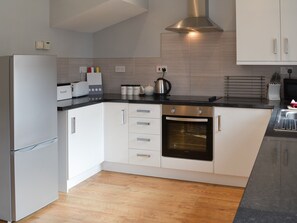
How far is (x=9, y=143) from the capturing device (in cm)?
286

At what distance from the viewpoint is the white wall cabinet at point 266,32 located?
12.1 ft

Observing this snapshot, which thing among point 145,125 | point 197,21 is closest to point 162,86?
point 145,125

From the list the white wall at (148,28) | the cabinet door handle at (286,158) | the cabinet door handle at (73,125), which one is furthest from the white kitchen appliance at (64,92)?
the cabinet door handle at (286,158)

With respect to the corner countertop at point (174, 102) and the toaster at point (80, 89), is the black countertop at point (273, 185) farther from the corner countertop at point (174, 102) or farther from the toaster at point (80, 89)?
the toaster at point (80, 89)

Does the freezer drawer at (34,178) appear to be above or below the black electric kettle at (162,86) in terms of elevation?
below

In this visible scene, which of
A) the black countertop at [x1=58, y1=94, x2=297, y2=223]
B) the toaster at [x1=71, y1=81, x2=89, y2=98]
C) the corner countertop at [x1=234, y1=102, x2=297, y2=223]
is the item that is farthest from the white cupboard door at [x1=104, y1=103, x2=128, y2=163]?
the corner countertop at [x1=234, y1=102, x2=297, y2=223]

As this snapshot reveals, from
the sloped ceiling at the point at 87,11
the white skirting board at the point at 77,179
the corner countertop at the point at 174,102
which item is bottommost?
the white skirting board at the point at 77,179

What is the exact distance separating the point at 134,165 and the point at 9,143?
1.67 metres

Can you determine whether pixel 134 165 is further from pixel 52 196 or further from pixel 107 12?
pixel 107 12

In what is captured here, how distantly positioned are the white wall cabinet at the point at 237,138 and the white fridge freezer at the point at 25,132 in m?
1.67

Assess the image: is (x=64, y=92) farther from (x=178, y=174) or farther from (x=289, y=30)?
(x=289, y=30)

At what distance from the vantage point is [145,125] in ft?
13.4

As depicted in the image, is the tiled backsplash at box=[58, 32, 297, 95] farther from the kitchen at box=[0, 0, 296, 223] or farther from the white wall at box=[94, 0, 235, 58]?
the white wall at box=[94, 0, 235, 58]

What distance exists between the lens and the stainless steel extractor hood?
4008 millimetres
